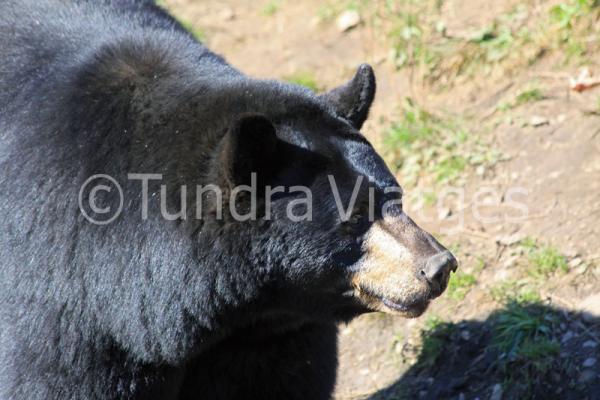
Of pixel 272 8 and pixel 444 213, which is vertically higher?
pixel 272 8

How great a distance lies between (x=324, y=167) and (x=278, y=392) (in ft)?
4.57

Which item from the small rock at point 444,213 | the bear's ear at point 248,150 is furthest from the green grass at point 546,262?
the bear's ear at point 248,150

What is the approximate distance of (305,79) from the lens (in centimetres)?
859

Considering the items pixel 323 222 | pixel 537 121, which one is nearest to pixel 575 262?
pixel 537 121

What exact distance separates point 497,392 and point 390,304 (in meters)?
1.52

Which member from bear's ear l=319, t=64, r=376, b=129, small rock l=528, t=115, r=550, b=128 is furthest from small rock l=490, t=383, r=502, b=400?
small rock l=528, t=115, r=550, b=128

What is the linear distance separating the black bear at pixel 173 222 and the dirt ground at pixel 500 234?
1424 mm

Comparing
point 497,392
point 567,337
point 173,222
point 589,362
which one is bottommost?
point 497,392

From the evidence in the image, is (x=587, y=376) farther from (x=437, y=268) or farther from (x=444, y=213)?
(x=444, y=213)

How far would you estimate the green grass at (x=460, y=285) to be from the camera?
6.38m

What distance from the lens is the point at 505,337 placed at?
19.0 feet

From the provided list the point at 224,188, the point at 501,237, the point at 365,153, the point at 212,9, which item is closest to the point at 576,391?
the point at 501,237

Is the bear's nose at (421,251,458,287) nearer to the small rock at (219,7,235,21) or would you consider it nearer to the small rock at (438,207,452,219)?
the small rock at (438,207,452,219)

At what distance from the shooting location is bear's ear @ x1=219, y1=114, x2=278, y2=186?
408 cm
